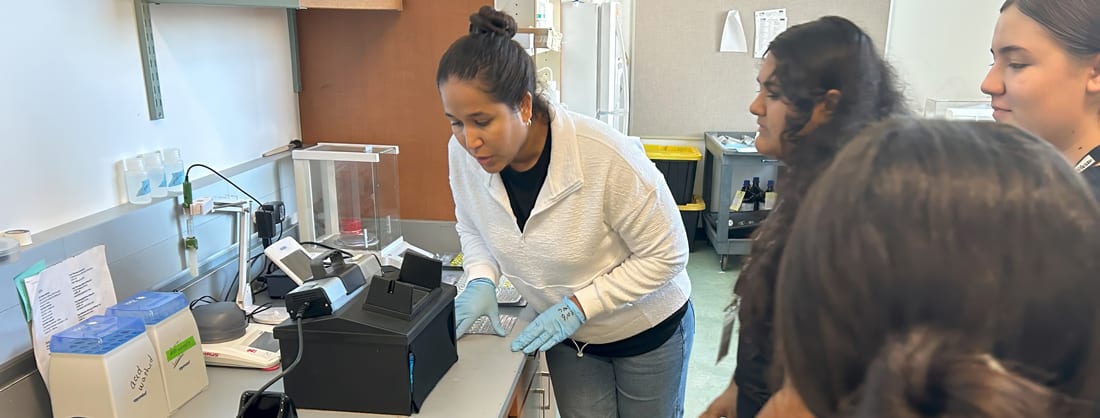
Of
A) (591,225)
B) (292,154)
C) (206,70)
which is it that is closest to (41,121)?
(206,70)

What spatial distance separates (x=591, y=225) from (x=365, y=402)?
554 millimetres

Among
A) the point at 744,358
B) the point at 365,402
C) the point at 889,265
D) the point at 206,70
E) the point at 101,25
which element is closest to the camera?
the point at 889,265

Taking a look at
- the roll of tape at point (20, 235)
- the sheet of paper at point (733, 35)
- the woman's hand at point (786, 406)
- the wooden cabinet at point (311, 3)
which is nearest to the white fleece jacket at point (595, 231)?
the wooden cabinet at point (311, 3)

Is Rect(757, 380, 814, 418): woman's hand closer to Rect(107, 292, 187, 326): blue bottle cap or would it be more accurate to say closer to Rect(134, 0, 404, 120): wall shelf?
Rect(107, 292, 187, 326): blue bottle cap

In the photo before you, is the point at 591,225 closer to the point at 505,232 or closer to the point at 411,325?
the point at 505,232

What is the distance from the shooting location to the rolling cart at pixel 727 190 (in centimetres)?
392

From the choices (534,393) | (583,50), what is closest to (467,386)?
(534,393)

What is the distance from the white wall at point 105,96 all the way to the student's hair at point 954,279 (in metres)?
1.42

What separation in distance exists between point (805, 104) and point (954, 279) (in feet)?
2.34

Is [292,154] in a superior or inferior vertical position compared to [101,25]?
inferior

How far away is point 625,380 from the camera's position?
5.29 ft

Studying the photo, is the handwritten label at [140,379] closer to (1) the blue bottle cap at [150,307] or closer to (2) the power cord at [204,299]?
(1) the blue bottle cap at [150,307]

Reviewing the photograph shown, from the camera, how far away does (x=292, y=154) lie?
80.0 inches

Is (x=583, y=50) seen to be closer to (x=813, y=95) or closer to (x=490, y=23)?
(x=490, y=23)
